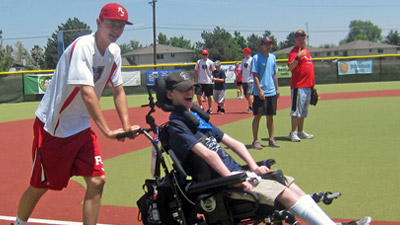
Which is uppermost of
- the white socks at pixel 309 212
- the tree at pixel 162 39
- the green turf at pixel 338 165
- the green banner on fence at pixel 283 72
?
→ the tree at pixel 162 39

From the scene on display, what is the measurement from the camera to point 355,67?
2872 cm

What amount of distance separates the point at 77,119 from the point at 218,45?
277ft

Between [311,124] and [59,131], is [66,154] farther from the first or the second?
[311,124]

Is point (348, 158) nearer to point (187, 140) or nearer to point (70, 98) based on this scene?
point (187, 140)

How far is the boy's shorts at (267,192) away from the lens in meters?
3.27

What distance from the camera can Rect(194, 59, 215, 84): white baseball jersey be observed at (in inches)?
552

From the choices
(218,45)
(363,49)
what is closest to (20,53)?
(218,45)

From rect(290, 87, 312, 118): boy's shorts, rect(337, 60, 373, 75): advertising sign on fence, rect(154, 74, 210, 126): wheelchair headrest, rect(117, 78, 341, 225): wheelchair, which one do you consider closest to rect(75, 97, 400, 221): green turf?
rect(290, 87, 312, 118): boy's shorts

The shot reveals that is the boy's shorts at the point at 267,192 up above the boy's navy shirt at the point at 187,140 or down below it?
below

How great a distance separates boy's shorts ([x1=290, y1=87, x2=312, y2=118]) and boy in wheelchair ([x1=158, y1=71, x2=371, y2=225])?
484 centimetres

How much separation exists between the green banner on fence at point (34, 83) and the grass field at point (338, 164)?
49.8 ft

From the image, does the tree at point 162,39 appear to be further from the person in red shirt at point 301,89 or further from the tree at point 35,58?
the person in red shirt at point 301,89

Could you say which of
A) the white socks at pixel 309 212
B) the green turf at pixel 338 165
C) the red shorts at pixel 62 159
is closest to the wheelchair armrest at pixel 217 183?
the white socks at pixel 309 212

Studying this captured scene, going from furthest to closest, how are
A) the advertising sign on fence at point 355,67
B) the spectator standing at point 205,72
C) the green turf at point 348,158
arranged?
1. the advertising sign on fence at point 355,67
2. the spectator standing at point 205,72
3. the green turf at point 348,158
